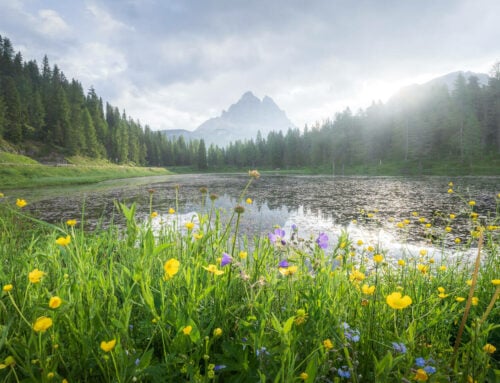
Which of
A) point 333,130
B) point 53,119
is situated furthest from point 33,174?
point 333,130

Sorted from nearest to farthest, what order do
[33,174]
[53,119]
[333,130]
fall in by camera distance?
[33,174] < [53,119] < [333,130]

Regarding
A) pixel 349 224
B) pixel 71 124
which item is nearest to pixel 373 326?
pixel 349 224

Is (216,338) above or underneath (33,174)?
underneath

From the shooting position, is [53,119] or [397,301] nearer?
[397,301]

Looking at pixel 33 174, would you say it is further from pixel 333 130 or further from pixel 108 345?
pixel 333 130

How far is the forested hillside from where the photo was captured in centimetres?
3694

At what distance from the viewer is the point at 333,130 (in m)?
53.4

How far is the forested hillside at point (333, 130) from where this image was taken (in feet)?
121

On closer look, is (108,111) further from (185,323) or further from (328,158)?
(185,323)

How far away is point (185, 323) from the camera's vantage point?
3.60 ft

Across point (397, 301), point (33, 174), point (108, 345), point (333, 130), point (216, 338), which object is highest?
point (333, 130)

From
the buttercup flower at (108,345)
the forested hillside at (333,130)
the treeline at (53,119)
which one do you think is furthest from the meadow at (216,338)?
the treeline at (53,119)

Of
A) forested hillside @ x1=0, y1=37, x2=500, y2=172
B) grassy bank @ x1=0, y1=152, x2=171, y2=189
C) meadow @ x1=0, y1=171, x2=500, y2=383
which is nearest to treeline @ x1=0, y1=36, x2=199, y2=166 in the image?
forested hillside @ x1=0, y1=37, x2=500, y2=172

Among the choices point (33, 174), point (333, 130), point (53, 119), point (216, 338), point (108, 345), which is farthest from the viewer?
point (333, 130)
